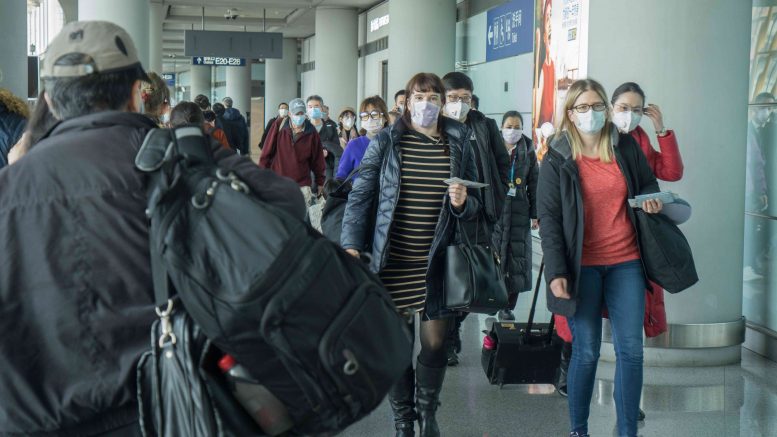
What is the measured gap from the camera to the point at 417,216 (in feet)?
16.1

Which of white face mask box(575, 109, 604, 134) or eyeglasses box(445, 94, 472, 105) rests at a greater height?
eyeglasses box(445, 94, 472, 105)

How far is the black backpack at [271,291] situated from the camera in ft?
6.25

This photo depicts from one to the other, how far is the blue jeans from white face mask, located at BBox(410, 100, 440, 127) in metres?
1.08

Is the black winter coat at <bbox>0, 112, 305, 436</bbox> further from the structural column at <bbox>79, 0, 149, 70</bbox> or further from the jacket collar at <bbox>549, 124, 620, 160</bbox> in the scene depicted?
the structural column at <bbox>79, 0, 149, 70</bbox>

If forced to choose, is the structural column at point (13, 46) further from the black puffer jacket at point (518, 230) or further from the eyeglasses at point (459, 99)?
the black puffer jacket at point (518, 230)

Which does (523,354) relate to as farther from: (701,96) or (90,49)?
(90,49)

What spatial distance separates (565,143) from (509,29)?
1090cm

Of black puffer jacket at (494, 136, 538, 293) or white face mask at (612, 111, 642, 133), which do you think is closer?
white face mask at (612, 111, 642, 133)

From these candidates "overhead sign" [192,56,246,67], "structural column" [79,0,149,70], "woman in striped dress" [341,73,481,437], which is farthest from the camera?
"overhead sign" [192,56,246,67]

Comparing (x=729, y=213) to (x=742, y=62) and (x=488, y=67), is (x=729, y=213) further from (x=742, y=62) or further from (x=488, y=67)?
(x=488, y=67)

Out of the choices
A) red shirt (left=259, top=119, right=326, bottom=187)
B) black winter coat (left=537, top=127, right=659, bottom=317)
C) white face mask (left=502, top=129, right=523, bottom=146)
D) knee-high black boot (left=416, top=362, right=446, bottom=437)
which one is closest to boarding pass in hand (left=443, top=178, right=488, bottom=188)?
black winter coat (left=537, top=127, right=659, bottom=317)

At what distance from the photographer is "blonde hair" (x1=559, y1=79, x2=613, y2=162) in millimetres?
4898

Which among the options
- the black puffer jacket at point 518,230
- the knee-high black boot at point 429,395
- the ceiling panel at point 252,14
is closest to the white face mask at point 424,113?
the knee-high black boot at point 429,395

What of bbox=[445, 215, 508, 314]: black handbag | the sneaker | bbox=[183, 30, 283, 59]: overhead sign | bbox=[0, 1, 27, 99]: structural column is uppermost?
bbox=[183, 30, 283, 59]: overhead sign
